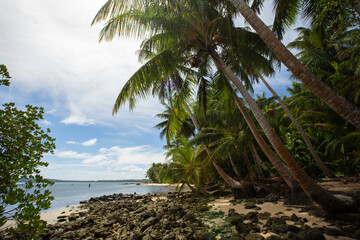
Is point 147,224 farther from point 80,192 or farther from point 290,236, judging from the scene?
point 80,192

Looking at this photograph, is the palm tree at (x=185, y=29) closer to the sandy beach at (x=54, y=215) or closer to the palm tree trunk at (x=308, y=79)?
the palm tree trunk at (x=308, y=79)

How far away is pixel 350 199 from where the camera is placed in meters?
3.59

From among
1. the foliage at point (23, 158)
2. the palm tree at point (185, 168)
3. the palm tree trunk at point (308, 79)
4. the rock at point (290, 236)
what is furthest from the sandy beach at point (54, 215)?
the palm tree trunk at point (308, 79)

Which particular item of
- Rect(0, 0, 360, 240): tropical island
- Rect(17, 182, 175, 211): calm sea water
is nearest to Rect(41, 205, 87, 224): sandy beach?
Rect(0, 0, 360, 240): tropical island

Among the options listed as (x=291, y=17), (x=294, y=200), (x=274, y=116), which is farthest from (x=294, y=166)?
(x=274, y=116)

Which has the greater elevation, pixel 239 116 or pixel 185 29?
pixel 185 29

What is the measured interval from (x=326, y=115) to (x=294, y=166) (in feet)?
27.0

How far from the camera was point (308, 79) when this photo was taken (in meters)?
3.45

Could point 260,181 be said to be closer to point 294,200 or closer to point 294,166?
point 294,200

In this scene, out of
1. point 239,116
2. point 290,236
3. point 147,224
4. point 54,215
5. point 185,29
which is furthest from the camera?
point 239,116

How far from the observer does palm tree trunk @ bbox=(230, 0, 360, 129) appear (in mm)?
3127

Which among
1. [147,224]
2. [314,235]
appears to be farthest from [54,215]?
[314,235]

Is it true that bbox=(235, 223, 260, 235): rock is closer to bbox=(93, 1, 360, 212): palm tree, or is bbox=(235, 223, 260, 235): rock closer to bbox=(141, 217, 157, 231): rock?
bbox=(93, 1, 360, 212): palm tree

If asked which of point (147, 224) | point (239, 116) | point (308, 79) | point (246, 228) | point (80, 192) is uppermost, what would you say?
point (239, 116)
